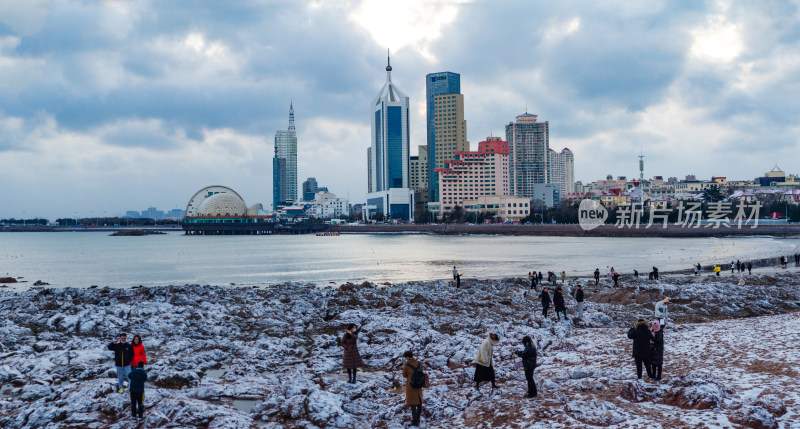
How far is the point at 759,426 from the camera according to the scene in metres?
8.18

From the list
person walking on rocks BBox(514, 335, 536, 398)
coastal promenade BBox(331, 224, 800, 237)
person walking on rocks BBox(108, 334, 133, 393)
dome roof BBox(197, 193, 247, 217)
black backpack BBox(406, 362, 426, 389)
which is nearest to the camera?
black backpack BBox(406, 362, 426, 389)

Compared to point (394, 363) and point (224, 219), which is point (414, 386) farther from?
point (224, 219)

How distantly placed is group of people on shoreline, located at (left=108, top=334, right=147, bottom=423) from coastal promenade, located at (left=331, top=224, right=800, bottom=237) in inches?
4314

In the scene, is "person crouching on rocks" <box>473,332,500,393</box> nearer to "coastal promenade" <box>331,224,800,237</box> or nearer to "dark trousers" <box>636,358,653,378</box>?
"dark trousers" <box>636,358,653,378</box>

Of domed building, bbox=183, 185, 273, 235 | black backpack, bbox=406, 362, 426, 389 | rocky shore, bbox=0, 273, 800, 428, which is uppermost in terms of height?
domed building, bbox=183, 185, 273, 235

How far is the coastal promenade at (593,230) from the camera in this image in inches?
4008

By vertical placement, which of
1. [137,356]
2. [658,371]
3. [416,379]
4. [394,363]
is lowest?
[394,363]

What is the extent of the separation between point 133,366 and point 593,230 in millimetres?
120112

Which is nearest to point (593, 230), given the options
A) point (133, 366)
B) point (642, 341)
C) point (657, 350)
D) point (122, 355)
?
point (657, 350)

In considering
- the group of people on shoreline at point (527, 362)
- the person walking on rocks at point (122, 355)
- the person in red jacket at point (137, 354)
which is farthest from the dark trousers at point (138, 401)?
the group of people on shoreline at point (527, 362)

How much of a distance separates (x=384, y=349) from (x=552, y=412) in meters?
6.77

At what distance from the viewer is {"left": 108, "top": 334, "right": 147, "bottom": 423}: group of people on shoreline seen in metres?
10.2

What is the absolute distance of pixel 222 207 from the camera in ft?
614

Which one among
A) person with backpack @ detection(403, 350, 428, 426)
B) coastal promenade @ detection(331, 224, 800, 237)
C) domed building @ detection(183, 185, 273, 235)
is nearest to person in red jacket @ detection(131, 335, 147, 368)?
person with backpack @ detection(403, 350, 428, 426)
